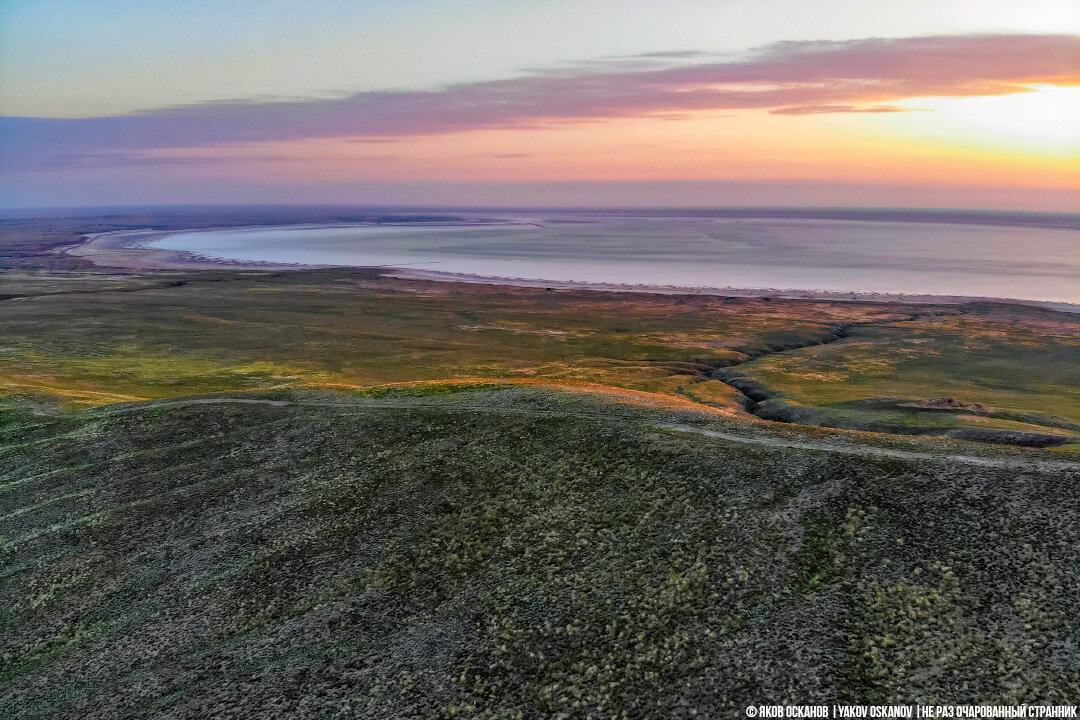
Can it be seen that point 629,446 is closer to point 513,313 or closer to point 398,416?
point 398,416

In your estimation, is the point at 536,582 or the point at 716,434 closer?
the point at 536,582

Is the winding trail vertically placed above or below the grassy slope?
above

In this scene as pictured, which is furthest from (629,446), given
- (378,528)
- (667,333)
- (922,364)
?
(667,333)

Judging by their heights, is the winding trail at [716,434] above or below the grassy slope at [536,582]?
above

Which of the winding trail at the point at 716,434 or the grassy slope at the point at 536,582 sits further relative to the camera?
the winding trail at the point at 716,434

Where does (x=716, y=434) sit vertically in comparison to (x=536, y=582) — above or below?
above

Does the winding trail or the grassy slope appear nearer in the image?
the grassy slope
